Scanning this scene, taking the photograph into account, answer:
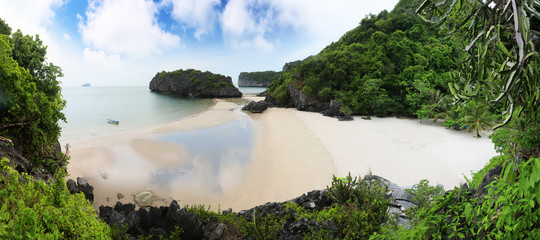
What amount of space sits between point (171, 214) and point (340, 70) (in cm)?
2782

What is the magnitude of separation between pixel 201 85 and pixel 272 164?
6691cm

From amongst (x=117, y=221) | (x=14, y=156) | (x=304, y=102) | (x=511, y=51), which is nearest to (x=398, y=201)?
(x=511, y=51)

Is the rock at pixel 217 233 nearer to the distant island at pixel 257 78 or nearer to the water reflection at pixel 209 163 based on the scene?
the water reflection at pixel 209 163

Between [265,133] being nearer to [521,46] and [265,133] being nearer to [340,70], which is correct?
[340,70]

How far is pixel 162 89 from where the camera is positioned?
91.9m

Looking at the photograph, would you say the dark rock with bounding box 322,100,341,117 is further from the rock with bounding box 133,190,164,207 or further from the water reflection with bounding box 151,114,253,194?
the rock with bounding box 133,190,164,207

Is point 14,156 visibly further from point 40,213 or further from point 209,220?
point 40,213

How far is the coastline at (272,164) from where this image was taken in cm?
937

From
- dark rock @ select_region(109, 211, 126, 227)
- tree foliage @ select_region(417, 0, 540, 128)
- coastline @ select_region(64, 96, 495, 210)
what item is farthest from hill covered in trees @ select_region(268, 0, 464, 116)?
dark rock @ select_region(109, 211, 126, 227)

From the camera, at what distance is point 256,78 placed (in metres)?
144

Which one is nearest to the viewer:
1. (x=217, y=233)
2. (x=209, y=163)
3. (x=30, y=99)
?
(x=217, y=233)

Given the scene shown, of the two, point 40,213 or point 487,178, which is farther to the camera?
point 487,178

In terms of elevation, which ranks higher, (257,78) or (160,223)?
(257,78)

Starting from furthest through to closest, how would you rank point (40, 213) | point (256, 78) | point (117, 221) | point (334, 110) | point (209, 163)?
point (256, 78)
point (334, 110)
point (209, 163)
point (117, 221)
point (40, 213)
